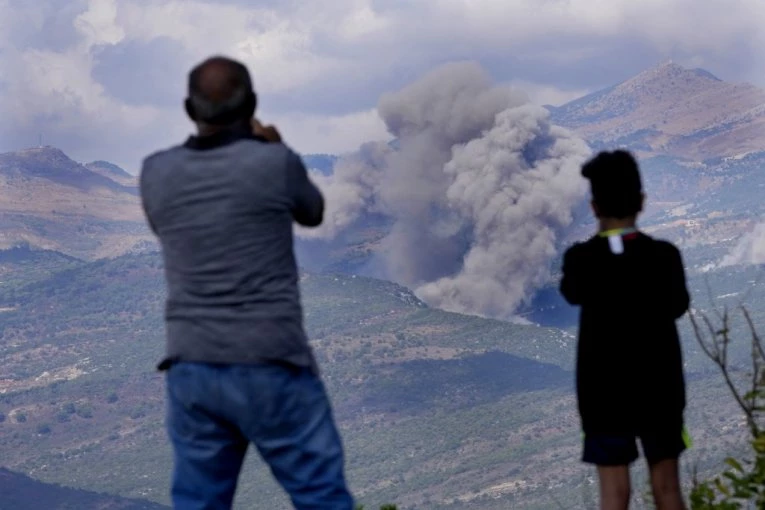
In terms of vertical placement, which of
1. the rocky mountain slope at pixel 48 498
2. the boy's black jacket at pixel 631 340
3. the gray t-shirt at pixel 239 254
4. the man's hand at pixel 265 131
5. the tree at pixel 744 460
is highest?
the man's hand at pixel 265 131

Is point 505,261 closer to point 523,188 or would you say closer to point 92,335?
point 523,188

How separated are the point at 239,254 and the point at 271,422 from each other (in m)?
0.58

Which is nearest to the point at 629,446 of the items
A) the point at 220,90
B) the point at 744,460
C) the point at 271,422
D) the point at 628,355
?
the point at 628,355

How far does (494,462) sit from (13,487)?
1609 inches

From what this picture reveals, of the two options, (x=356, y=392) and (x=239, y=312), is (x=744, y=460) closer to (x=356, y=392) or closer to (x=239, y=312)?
(x=239, y=312)

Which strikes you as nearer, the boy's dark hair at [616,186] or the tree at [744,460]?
the boy's dark hair at [616,186]

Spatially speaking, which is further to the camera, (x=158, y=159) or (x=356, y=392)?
(x=356, y=392)

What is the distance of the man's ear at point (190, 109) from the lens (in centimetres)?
470

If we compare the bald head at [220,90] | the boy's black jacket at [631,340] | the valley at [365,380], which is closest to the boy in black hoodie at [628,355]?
the boy's black jacket at [631,340]

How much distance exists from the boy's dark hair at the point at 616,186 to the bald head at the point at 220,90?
4.36 feet

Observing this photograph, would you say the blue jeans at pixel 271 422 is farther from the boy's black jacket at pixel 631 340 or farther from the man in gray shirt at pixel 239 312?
the boy's black jacket at pixel 631 340

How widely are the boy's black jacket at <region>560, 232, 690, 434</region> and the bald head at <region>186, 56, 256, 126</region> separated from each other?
52.8 inches

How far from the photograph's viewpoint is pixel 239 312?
4484mm

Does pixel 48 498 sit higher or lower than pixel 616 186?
lower
